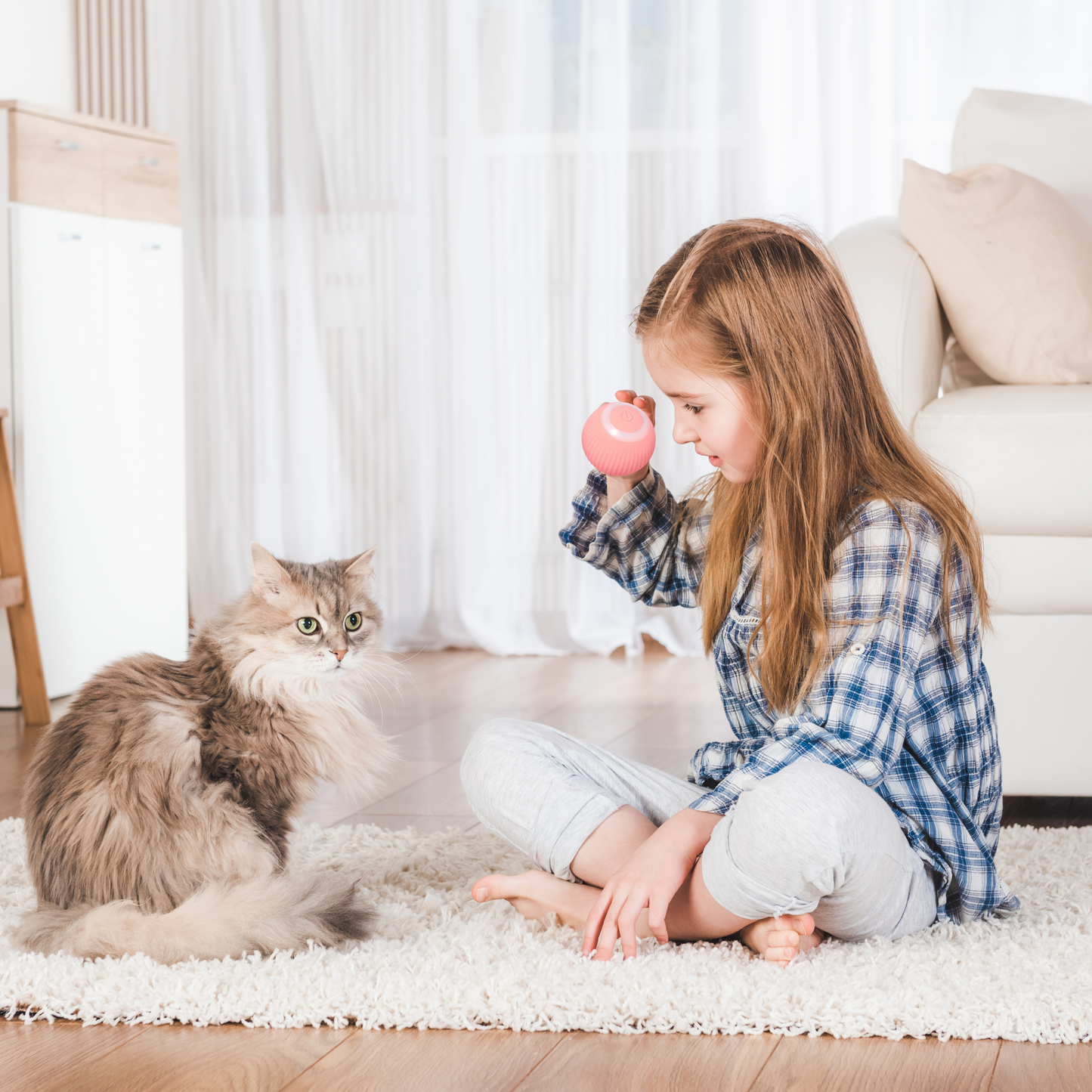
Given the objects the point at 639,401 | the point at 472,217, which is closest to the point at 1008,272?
the point at 639,401

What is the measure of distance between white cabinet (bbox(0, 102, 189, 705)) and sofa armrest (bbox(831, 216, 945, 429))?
1373 millimetres

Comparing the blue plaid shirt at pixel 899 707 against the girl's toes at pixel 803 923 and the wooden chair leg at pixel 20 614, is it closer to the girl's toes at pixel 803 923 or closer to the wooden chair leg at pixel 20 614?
the girl's toes at pixel 803 923

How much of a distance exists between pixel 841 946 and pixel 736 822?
161mm

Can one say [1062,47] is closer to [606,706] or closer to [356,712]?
[606,706]

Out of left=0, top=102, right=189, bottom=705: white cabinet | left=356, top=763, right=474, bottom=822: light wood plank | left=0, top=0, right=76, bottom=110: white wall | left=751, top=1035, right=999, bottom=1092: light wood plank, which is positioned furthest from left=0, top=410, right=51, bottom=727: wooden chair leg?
left=751, top=1035, right=999, bottom=1092: light wood plank

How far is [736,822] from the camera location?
3.23 feet

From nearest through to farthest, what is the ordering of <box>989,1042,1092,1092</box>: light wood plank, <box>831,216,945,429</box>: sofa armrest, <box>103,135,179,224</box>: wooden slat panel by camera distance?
<box>989,1042,1092,1092</box>: light wood plank
<box>831,216,945,429</box>: sofa armrest
<box>103,135,179,224</box>: wooden slat panel

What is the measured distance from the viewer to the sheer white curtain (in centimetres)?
278

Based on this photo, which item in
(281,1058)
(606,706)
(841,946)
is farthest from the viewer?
(606,706)

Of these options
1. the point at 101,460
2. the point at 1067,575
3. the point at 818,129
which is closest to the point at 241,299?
the point at 101,460

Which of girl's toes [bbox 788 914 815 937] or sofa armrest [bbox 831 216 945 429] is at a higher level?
sofa armrest [bbox 831 216 945 429]

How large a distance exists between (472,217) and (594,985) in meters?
2.24

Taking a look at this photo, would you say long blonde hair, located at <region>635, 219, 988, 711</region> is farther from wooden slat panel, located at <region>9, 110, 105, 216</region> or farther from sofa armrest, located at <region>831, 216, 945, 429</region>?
wooden slat panel, located at <region>9, 110, 105, 216</region>

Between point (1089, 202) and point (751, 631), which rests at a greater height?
point (1089, 202)
